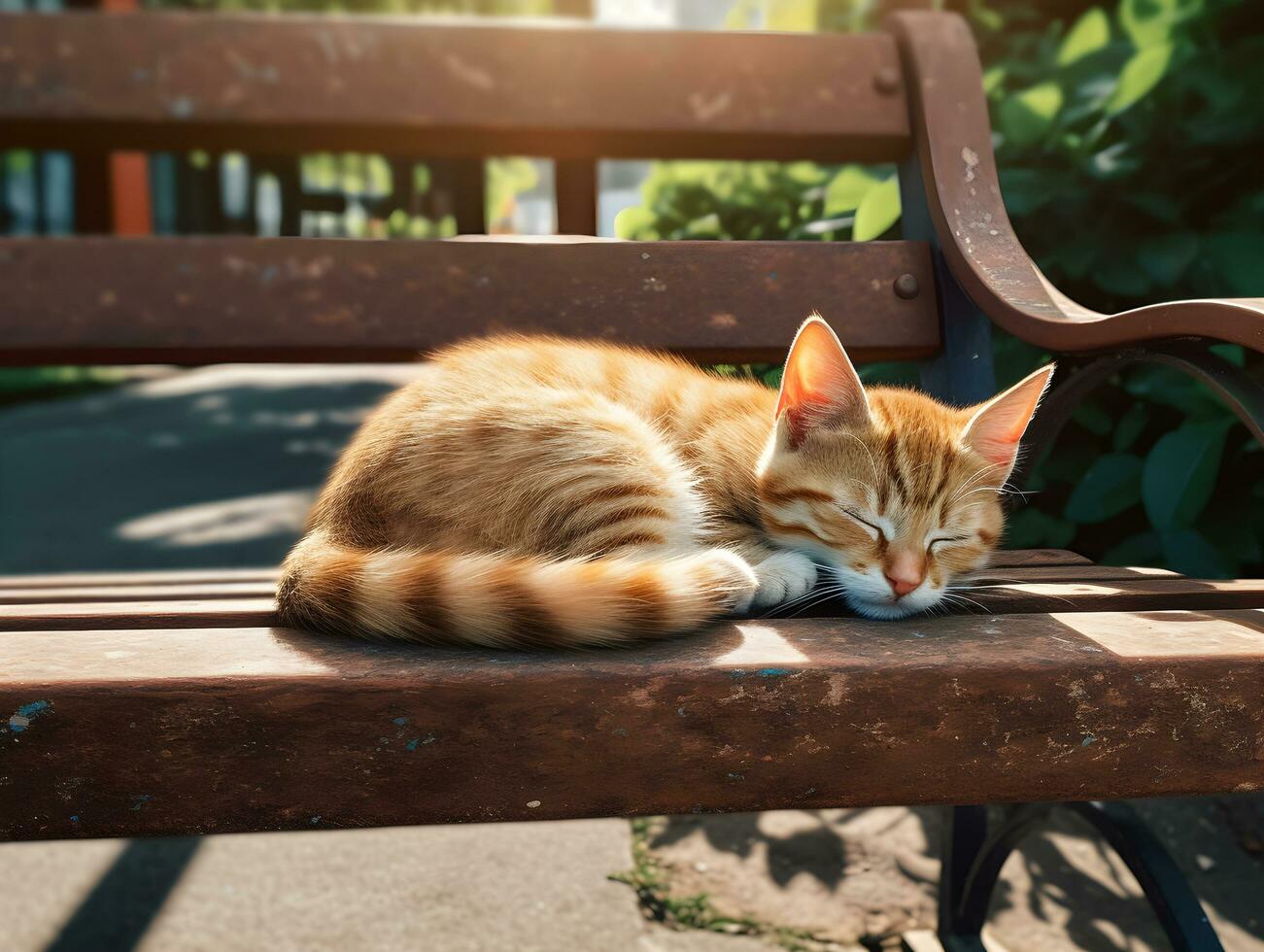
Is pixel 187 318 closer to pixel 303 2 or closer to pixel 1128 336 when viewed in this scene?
pixel 1128 336

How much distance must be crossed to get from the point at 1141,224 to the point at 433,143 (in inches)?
58.4

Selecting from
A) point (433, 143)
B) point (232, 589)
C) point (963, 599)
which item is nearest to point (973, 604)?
point (963, 599)

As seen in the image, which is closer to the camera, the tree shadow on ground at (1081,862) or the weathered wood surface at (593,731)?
the weathered wood surface at (593,731)

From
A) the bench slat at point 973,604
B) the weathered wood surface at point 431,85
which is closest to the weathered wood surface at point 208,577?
the bench slat at point 973,604

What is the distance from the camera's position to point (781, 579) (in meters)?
1.43

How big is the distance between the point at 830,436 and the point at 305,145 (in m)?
1.39

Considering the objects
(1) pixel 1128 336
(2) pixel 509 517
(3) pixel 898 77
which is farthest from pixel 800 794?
(3) pixel 898 77

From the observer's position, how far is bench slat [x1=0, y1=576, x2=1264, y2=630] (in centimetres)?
125

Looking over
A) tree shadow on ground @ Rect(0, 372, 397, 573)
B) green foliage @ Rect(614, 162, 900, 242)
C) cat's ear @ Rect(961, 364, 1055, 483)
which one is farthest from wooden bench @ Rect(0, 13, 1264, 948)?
tree shadow on ground @ Rect(0, 372, 397, 573)

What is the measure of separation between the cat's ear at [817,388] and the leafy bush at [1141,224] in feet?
2.41

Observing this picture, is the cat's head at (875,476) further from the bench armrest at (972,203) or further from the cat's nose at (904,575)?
the bench armrest at (972,203)

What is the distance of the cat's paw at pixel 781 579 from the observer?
1393mm

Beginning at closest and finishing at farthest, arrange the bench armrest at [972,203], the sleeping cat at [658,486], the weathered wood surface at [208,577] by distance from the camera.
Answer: the sleeping cat at [658,486], the bench armrest at [972,203], the weathered wood surface at [208,577]

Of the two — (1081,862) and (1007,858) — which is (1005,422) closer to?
(1007,858)
